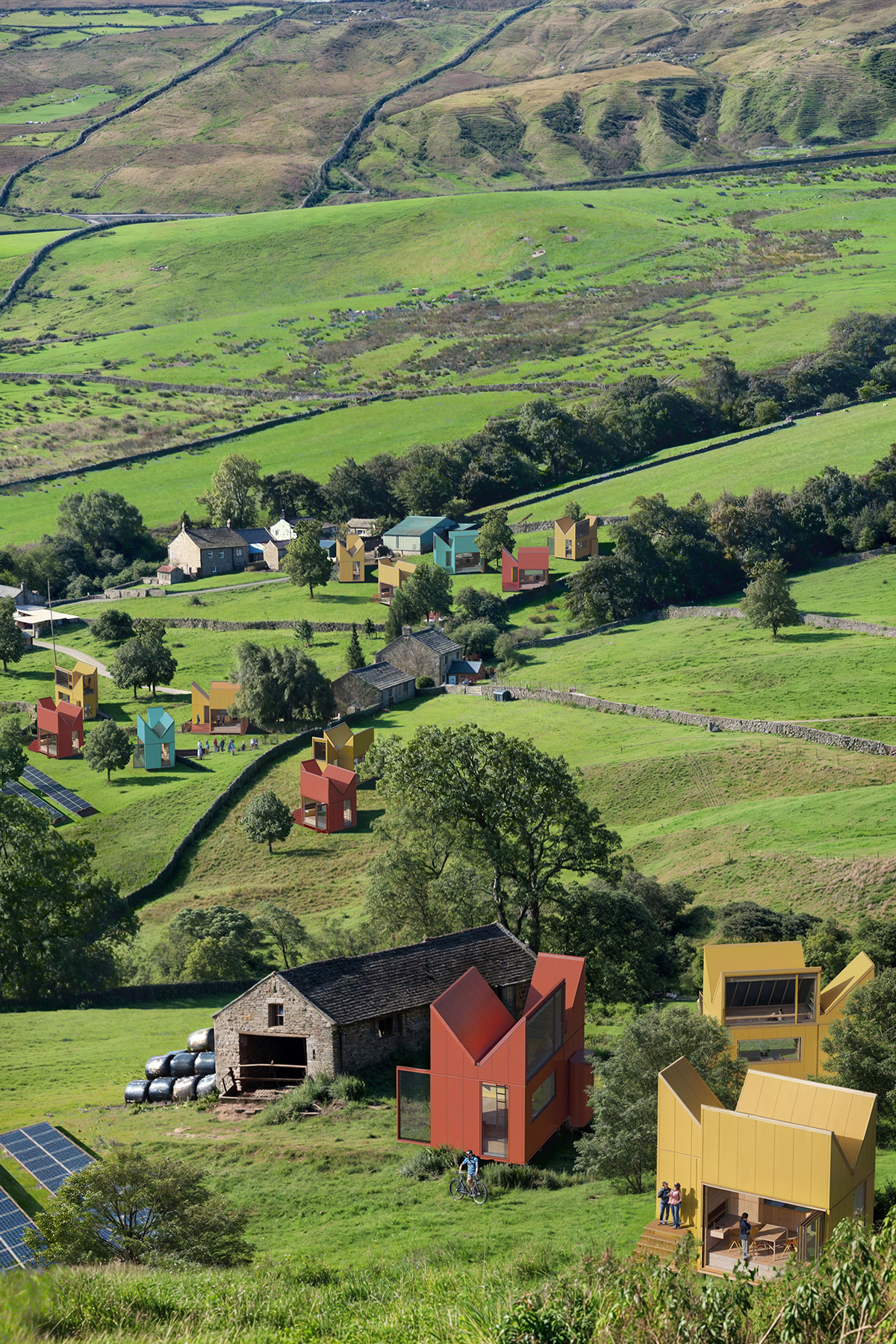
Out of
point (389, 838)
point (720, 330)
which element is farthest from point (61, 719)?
point (720, 330)

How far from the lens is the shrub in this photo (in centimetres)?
3153

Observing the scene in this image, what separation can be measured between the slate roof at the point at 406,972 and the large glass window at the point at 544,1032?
4.50 metres

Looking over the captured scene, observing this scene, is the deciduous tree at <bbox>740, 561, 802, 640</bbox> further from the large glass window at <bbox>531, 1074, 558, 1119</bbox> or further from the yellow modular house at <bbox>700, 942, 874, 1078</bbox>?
the large glass window at <bbox>531, 1074, 558, 1119</bbox>

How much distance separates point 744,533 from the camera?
349 ft

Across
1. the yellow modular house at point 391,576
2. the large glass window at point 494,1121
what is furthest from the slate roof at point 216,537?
the large glass window at point 494,1121

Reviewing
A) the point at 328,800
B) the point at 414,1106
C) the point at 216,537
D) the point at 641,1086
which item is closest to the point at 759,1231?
the point at 641,1086

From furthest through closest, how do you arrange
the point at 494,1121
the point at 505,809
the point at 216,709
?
the point at 216,709
the point at 505,809
the point at 494,1121

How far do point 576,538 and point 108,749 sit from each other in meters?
47.2

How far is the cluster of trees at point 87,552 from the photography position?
116000mm

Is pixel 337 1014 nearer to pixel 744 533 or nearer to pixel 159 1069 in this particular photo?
pixel 159 1069

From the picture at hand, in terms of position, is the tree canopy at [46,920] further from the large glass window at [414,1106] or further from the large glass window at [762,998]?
the large glass window at [762,998]

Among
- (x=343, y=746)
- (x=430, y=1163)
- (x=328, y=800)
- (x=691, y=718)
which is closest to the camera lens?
(x=430, y=1163)

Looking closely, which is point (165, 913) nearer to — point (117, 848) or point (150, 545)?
point (117, 848)

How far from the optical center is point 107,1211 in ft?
82.7
